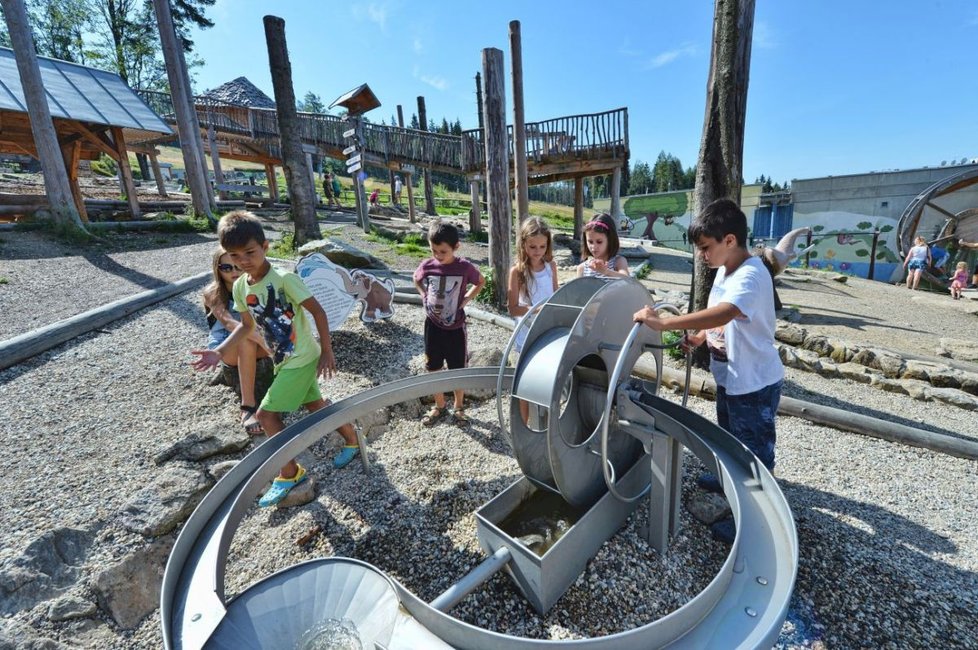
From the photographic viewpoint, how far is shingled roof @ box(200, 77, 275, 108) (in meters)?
24.5

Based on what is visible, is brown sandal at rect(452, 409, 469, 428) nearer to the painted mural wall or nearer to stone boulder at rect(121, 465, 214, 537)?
stone boulder at rect(121, 465, 214, 537)

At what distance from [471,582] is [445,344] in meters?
2.11

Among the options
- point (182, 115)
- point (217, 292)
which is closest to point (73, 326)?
point (217, 292)

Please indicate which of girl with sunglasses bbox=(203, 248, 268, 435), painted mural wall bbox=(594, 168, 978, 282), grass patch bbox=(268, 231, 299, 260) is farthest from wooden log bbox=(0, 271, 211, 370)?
painted mural wall bbox=(594, 168, 978, 282)

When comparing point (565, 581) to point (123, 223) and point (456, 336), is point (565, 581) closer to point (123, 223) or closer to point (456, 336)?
point (456, 336)

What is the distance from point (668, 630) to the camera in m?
1.40

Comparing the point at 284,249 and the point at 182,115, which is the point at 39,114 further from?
the point at 182,115

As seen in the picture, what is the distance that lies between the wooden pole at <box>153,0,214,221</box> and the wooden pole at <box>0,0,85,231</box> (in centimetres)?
390

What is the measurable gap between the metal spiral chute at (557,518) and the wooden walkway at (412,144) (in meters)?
12.4

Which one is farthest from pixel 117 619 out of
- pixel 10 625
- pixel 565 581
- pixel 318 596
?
pixel 565 581

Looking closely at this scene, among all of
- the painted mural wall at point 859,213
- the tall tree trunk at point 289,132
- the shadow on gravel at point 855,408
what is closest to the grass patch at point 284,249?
the tall tree trunk at point 289,132

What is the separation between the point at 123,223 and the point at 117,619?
11745 mm

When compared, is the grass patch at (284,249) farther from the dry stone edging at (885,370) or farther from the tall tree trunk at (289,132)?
the dry stone edging at (885,370)

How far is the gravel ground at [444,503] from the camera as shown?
2062 mm
